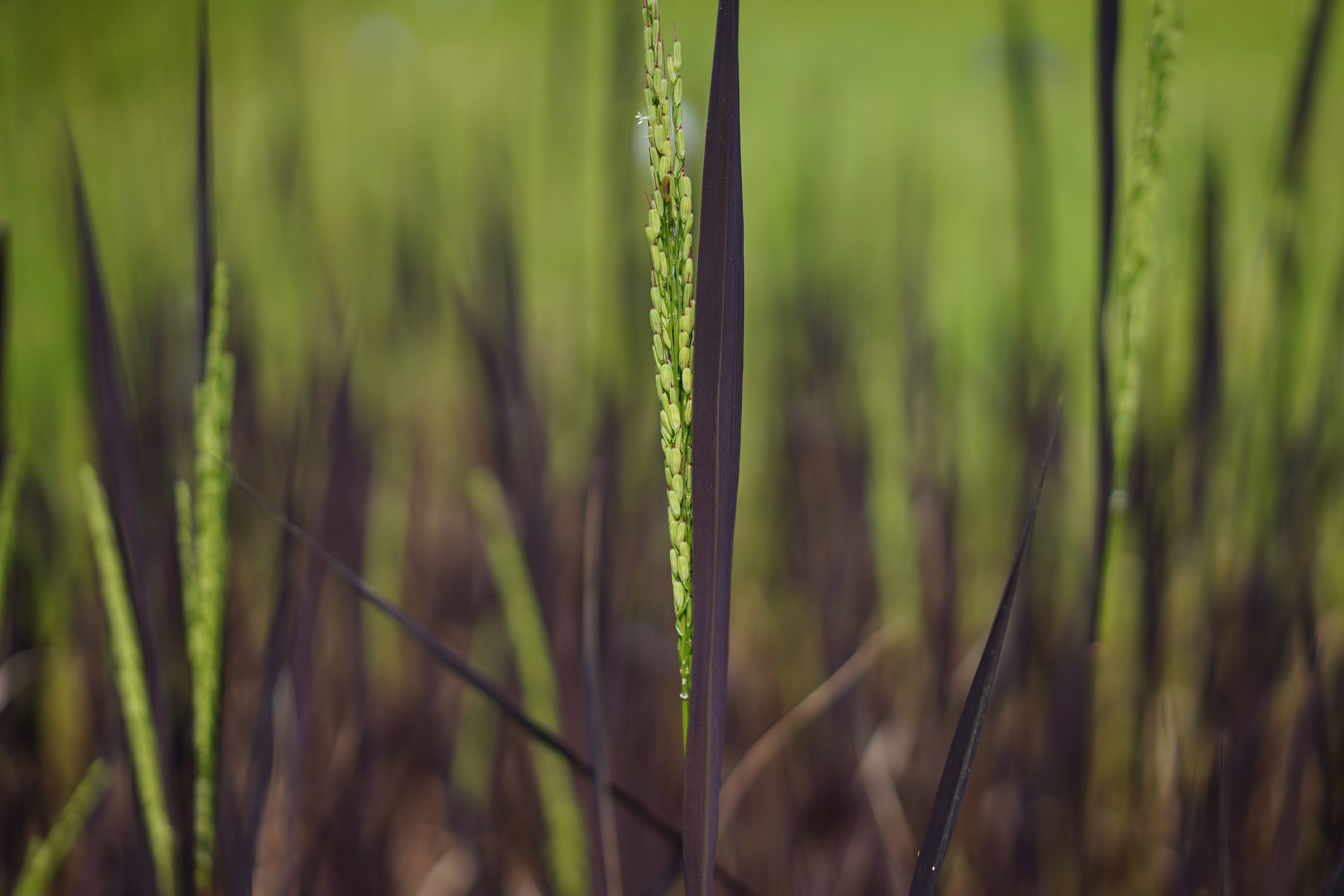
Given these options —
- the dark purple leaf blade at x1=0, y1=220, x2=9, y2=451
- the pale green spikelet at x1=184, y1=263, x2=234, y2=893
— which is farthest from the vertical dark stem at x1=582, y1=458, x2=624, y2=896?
the dark purple leaf blade at x1=0, y1=220, x2=9, y2=451

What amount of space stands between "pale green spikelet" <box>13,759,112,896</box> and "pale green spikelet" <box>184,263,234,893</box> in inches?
4.2

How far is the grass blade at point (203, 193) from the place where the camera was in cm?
27

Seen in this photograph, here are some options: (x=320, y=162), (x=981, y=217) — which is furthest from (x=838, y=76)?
(x=320, y=162)

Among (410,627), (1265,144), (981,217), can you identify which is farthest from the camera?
(981,217)

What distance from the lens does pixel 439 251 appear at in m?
0.70

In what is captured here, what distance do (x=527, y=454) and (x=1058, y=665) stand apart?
0.34 meters

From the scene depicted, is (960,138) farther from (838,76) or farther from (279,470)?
(279,470)

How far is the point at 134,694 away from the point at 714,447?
0.83 feet

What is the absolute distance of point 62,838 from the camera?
390 millimetres

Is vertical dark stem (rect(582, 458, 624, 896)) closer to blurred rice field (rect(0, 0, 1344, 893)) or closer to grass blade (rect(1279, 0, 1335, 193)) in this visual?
blurred rice field (rect(0, 0, 1344, 893))

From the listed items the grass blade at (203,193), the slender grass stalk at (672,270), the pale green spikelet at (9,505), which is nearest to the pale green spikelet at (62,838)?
the pale green spikelet at (9,505)

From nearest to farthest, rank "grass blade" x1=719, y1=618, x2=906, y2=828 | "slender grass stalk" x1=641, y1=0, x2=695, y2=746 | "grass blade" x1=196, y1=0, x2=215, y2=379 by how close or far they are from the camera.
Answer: "slender grass stalk" x1=641, y1=0, x2=695, y2=746, "grass blade" x1=196, y1=0, x2=215, y2=379, "grass blade" x1=719, y1=618, x2=906, y2=828

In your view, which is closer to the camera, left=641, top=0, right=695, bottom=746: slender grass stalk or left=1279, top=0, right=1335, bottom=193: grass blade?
left=641, top=0, right=695, bottom=746: slender grass stalk

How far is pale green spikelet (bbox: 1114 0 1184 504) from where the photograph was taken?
0.26 meters
